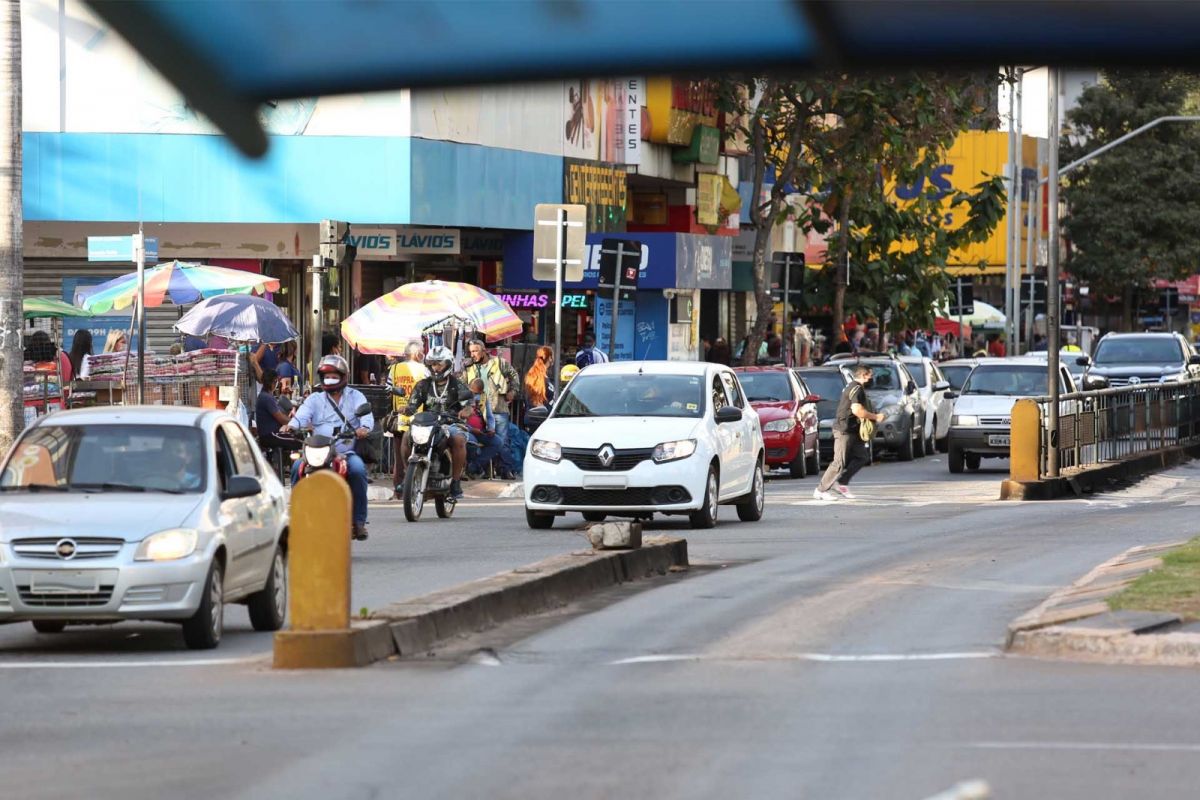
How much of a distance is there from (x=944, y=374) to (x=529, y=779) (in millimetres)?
36125

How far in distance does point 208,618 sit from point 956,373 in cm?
3285

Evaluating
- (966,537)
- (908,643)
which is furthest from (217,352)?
(908,643)

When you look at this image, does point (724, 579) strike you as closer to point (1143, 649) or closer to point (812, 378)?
point (1143, 649)

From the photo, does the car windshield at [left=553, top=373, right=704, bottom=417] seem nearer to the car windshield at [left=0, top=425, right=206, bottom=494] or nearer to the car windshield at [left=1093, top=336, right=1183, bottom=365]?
the car windshield at [left=0, top=425, right=206, bottom=494]

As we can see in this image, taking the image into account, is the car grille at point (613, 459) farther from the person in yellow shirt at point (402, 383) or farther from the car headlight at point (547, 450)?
the person in yellow shirt at point (402, 383)

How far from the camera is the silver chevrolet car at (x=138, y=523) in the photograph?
12.5 m

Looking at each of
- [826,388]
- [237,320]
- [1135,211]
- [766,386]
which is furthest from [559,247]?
[1135,211]

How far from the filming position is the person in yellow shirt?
2408 cm

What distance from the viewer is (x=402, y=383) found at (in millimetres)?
25016

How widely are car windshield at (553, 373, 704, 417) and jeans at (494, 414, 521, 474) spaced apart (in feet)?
17.9

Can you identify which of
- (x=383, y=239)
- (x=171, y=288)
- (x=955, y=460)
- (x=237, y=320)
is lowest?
(x=955, y=460)

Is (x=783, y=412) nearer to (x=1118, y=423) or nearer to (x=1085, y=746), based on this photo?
(x=1118, y=423)

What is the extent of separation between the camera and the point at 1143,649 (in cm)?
1219

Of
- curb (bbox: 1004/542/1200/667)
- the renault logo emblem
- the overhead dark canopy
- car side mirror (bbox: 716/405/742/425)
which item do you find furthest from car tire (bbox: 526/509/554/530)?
the overhead dark canopy
